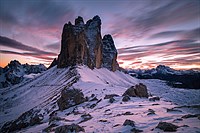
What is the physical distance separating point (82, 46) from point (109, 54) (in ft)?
194

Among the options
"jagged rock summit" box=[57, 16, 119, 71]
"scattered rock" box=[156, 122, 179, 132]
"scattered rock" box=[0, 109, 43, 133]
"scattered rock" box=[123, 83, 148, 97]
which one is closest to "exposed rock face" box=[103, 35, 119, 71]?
"jagged rock summit" box=[57, 16, 119, 71]

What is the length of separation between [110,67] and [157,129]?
15187cm

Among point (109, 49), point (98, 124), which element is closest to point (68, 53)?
point (109, 49)

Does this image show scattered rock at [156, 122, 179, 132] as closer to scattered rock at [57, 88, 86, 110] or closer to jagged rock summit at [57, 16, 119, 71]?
scattered rock at [57, 88, 86, 110]

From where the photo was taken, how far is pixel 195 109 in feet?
63.5

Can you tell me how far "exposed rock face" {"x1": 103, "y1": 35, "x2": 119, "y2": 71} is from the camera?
16623cm

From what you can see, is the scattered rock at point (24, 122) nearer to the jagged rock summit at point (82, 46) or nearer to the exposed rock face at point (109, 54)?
the jagged rock summit at point (82, 46)

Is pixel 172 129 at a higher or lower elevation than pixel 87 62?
lower

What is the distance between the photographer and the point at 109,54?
17538 cm

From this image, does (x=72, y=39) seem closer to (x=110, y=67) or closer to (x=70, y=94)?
(x=110, y=67)

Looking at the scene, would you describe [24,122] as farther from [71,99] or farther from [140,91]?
[140,91]

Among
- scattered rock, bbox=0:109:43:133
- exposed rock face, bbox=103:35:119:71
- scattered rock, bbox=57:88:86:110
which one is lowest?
scattered rock, bbox=0:109:43:133

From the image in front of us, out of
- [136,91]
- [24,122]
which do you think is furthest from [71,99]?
[24,122]

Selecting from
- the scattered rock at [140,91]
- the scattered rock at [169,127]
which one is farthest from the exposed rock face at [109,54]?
the scattered rock at [169,127]
